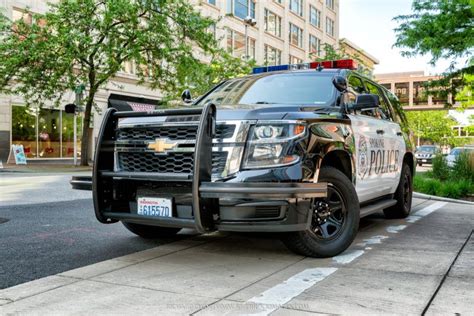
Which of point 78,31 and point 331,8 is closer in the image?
point 78,31

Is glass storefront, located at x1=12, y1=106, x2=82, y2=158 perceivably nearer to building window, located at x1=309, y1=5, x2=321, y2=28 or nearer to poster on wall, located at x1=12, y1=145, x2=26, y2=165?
poster on wall, located at x1=12, y1=145, x2=26, y2=165

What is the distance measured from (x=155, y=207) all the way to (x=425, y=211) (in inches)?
235

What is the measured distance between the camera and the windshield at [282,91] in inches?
225

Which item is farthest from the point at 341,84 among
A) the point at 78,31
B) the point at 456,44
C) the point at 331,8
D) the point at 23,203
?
the point at 331,8

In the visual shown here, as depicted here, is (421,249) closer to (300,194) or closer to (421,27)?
(300,194)

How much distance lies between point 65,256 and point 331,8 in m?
59.9

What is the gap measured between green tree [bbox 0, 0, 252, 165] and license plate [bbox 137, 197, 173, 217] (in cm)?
1658

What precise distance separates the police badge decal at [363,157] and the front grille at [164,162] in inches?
76.5

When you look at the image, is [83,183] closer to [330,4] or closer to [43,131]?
[43,131]

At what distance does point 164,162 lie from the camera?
464 cm

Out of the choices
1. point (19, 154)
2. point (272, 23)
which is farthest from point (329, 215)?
point (272, 23)

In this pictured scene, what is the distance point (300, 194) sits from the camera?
4.26m

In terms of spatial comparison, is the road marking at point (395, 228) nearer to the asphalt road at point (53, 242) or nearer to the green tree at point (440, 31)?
the asphalt road at point (53, 242)

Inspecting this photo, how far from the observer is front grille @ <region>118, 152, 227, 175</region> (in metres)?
4.43
